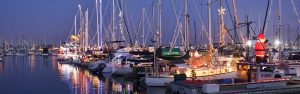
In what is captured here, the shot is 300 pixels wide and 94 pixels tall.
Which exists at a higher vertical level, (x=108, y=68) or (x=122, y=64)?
(x=122, y=64)

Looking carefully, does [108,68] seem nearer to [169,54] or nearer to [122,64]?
[122,64]

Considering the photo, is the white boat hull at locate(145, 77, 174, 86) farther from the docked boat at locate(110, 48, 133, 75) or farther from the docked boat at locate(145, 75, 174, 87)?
the docked boat at locate(110, 48, 133, 75)

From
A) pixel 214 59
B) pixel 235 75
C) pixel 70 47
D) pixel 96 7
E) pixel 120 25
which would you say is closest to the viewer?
pixel 235 75

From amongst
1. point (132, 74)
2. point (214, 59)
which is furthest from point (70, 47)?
point (214, 59)

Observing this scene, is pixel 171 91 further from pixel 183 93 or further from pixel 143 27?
pixel 143 27

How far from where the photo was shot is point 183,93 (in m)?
27.2

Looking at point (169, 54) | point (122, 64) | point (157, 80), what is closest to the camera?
point (157, 80)

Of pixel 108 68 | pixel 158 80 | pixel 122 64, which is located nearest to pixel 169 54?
pixel 122 64

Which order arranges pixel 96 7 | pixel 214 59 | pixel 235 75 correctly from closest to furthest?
pixel 235 75 < pixel 214 59 < pixel 96 7

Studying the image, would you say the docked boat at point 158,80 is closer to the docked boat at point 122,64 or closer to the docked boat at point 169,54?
the docked boat at point 169,54

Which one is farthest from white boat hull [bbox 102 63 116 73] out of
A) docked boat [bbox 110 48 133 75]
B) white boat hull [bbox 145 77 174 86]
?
white boat hull [bbox 145 77 174 86]

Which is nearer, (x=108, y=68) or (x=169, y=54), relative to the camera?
(x=169, y=54)

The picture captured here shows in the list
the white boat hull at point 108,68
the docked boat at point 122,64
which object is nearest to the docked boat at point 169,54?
the docked boat at point 122,64

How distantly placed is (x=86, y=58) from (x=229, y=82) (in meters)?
58.5
